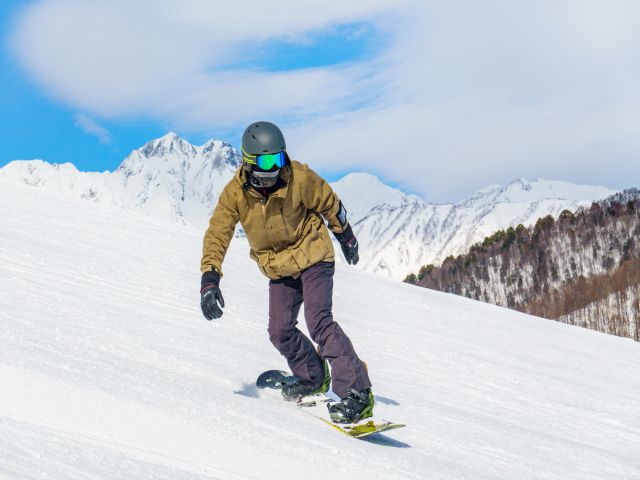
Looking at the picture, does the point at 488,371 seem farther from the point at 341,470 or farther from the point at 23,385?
the point at 23,385

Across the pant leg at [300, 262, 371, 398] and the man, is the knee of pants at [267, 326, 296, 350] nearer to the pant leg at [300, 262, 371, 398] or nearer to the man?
the man

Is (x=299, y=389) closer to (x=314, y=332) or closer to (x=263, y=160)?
(x=314, y=332)

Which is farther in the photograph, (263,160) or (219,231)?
(219,231)

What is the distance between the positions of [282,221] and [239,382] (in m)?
1.33

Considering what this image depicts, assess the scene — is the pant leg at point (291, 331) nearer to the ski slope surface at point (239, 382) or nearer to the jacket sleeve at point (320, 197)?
the ski slope surface at point (239, 382)

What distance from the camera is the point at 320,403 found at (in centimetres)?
481

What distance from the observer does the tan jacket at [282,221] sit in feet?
14.8

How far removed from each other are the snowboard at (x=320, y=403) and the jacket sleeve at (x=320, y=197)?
115cm

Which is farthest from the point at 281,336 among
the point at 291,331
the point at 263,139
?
the point at 263,139

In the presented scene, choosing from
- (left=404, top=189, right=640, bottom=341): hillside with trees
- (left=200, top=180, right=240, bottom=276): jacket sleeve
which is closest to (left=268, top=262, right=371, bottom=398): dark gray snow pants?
(left=200, top=180, right=240, bottom=276): jacket sleeve

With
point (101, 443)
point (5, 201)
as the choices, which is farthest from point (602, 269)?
point (101, 443)

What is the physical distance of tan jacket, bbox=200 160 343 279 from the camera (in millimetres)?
4504

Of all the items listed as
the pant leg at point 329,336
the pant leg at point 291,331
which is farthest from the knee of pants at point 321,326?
the pant leg at point 291,331

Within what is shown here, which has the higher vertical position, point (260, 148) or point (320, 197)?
point (260, 148)
